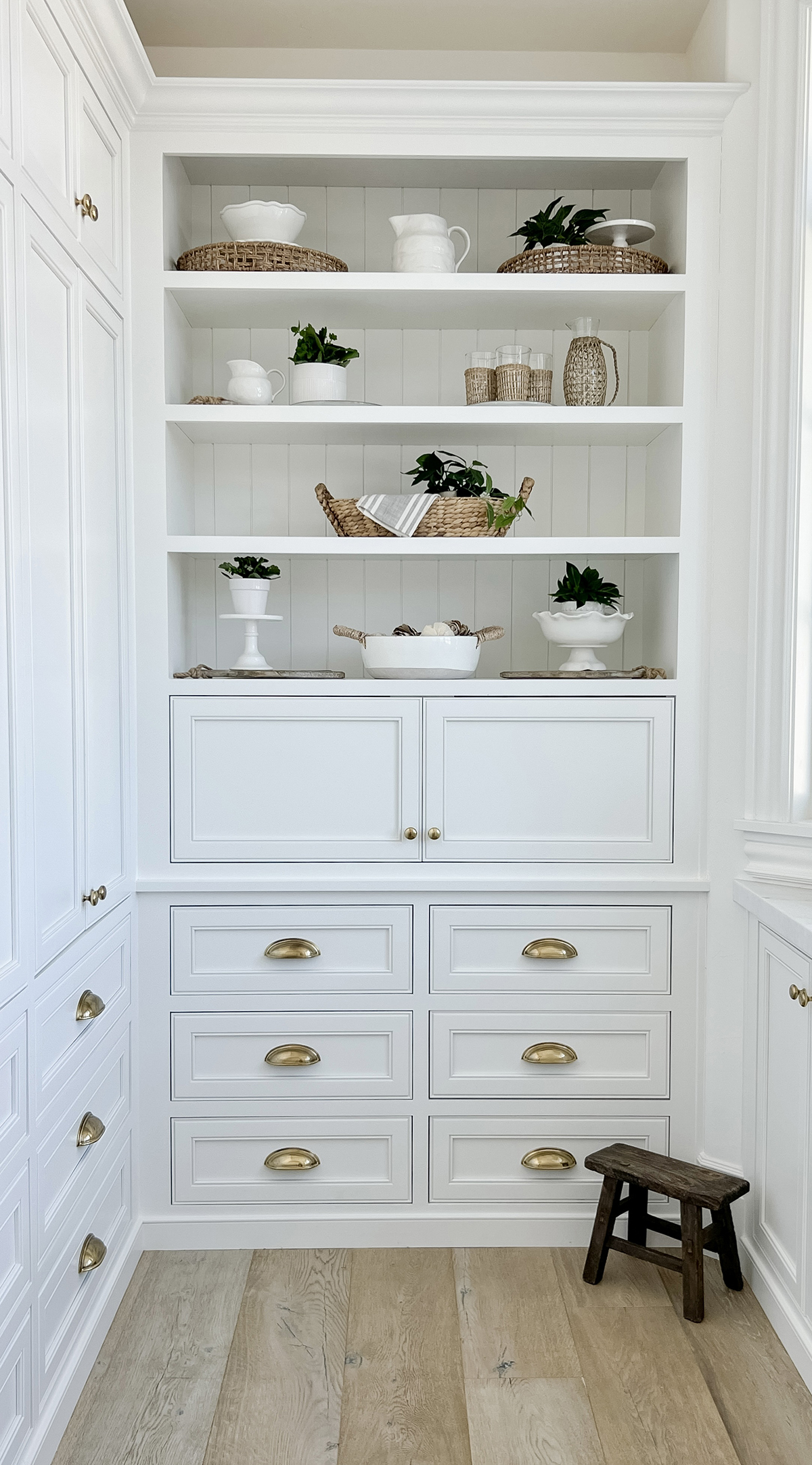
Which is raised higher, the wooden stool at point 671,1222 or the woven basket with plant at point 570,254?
the woven basket with plant at point 570,254

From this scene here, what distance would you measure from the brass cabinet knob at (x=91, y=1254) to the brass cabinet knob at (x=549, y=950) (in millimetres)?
1082

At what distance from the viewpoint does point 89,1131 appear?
1.93 m

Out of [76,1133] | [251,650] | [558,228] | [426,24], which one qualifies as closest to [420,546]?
[251,650]

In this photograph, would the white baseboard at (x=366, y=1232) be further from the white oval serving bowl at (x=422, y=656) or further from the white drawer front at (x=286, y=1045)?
the white oval serving bowl at (x=422, y=656)

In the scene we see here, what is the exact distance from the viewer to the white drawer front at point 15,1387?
1.55m

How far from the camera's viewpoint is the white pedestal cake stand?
2.40 m

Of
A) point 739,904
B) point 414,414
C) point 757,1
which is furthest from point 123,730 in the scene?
point 757,1

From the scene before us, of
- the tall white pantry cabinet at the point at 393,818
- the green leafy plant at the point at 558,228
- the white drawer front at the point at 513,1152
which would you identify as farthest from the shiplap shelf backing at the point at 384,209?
the white drawer front at the point at 513,1152

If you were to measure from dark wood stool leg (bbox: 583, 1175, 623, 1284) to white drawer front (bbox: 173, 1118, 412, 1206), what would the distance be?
447 millimetres

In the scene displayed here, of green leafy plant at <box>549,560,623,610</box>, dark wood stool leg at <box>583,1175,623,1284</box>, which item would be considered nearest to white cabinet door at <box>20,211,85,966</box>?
green leafy plant at <box>549,560,623,610</box>

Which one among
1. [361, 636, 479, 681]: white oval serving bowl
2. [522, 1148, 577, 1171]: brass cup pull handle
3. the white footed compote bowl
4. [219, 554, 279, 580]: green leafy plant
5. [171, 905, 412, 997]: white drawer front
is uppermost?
[219, 554, 279, 580]: green leafy plant

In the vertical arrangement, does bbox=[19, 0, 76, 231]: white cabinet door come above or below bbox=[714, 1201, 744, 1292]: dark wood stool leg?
above

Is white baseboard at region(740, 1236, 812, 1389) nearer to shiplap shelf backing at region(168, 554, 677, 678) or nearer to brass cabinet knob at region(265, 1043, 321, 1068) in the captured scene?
brass cabinet knob at region(265, 1043, 321, 1068)

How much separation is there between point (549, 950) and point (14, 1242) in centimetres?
127
